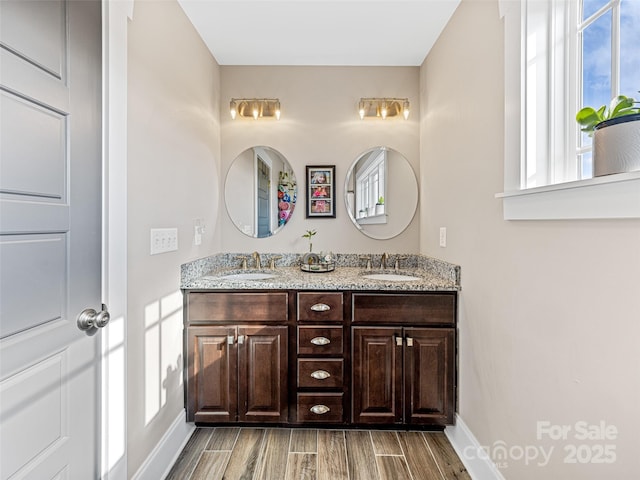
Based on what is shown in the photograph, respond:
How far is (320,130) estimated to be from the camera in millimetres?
2734

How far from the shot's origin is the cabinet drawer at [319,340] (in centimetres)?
204

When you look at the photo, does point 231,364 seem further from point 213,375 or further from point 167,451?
point 167,451

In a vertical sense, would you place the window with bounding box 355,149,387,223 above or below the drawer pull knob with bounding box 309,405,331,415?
above

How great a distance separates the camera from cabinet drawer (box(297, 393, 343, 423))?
80.1 inches

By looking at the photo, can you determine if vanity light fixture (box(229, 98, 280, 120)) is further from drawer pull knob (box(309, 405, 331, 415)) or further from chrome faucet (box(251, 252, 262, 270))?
drawer pull knob (box(309, 405, 331, 415))

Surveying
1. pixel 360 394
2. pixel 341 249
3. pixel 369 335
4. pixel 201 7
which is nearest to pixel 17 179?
pixel 201 7

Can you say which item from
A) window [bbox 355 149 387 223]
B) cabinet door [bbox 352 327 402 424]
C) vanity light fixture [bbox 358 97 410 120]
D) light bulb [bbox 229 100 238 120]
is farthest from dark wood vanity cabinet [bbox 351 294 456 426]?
light bulb [bbox 229 100 238 120]

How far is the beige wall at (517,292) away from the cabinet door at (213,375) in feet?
4.35

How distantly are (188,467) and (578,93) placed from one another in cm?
241

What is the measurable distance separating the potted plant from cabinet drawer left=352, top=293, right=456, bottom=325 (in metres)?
1.18

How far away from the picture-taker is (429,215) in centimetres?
252

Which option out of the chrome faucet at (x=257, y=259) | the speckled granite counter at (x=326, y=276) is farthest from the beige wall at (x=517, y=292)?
the chrome faucet at (x=257, y=259)

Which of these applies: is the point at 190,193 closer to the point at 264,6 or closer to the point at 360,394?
the point at 264,6

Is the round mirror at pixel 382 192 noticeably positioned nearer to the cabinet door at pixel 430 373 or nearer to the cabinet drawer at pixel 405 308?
the cabinet drawer at pixel 405 308
